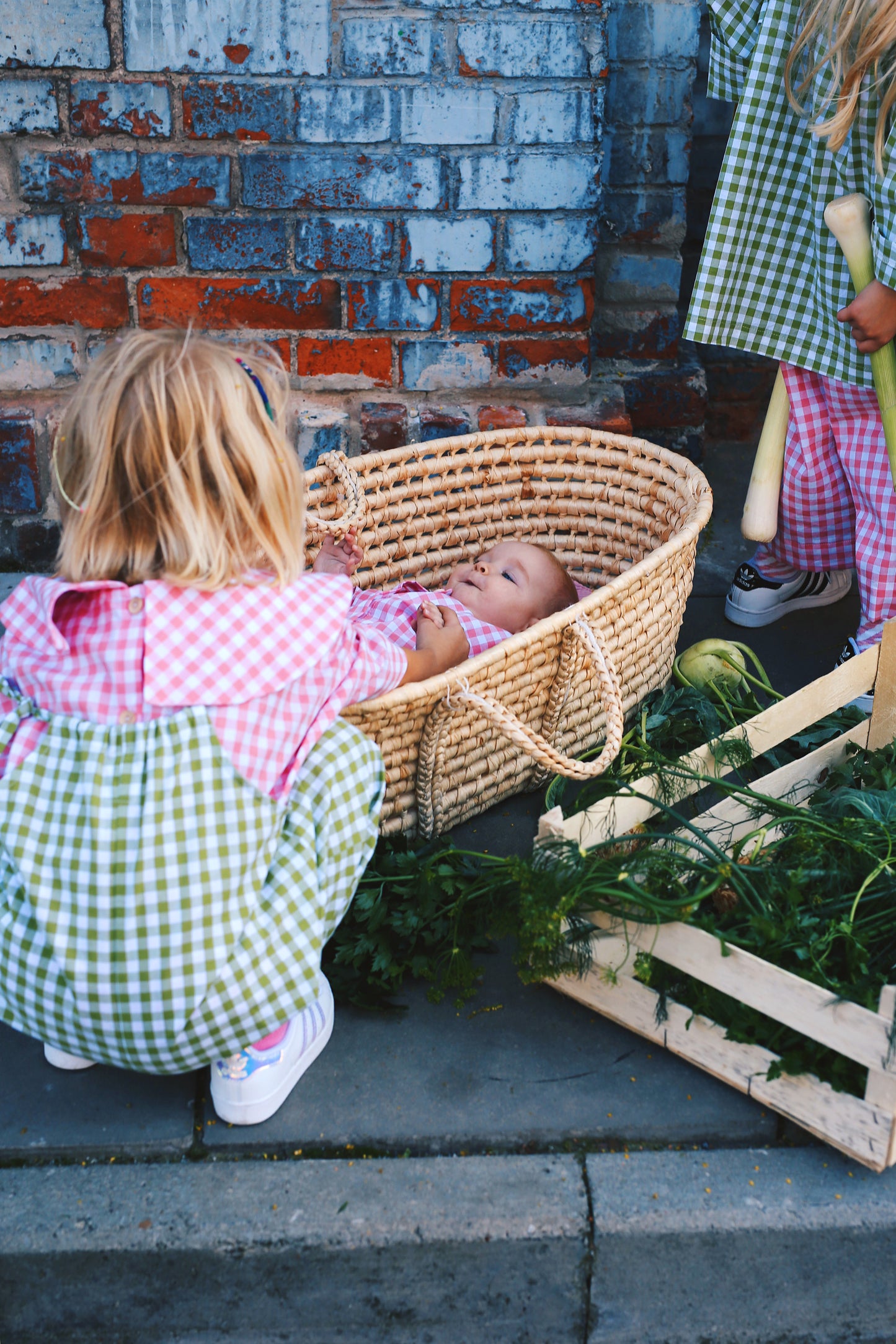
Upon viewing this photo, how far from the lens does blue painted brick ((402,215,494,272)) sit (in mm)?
2350

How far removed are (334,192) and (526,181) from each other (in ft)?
1.35

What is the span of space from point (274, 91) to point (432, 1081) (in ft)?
6.32

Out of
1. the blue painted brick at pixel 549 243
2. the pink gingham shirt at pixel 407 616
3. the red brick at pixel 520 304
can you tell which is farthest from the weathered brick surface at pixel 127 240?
the pink gingham shirt at pixel 407 616

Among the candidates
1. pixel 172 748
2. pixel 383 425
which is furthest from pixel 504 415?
pixel 172 748

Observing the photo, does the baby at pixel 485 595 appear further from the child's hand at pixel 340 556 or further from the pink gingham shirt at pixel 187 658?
the pink gingham shirt at pixel 187 658

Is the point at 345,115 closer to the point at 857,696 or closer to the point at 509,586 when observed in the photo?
the point at 509,586

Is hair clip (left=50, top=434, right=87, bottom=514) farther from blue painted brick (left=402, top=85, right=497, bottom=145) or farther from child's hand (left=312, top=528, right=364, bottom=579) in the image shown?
blue painted brick (left=402, top=85, right=497, bottom=145)

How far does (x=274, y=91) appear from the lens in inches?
87.4

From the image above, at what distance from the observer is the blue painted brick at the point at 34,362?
2398mm

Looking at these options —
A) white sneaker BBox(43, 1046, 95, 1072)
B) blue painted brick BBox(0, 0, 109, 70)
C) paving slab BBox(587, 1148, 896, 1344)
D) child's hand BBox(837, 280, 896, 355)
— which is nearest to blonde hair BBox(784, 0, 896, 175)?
child's hand BBox(837, 280, 896, 355)

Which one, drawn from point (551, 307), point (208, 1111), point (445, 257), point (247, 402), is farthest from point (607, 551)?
point (208, 1111)

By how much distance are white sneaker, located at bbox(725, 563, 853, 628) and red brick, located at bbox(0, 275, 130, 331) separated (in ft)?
4.95

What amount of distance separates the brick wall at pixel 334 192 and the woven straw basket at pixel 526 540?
0.24 meters

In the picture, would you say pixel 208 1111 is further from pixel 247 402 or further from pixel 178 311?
pixel 178 311
